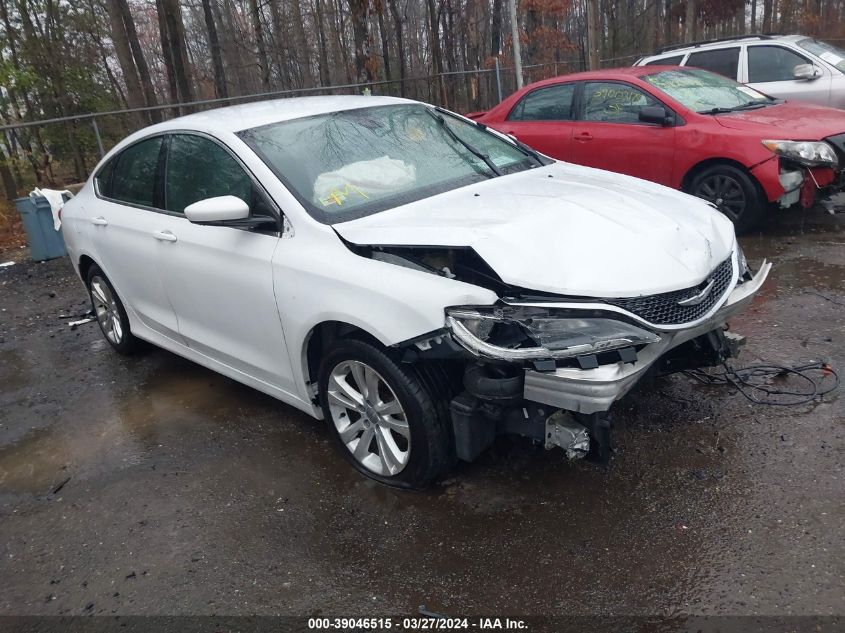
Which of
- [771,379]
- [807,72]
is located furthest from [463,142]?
[807,72]

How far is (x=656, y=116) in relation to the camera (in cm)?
677

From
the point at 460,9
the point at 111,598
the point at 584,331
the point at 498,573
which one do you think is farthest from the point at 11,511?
the point at 460,9

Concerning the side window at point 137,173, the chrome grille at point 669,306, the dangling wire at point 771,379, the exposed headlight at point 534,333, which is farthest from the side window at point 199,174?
the dangling wire at point 771,379

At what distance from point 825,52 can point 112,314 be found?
9.47 meters

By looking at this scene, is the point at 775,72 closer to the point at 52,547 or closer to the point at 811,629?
the point at 811,629

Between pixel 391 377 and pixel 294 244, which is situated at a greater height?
pixel 294 244

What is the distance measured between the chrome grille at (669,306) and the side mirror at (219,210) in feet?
5.97

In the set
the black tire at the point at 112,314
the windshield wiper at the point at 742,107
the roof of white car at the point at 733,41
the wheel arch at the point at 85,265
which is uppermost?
the roof of white car at the point at 733,41

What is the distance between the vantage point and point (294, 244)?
3.42 metres

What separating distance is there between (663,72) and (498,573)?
6.25 metres

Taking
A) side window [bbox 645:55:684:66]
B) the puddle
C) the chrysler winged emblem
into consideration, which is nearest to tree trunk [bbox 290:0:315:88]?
side window [bbox 645:55:684:66]

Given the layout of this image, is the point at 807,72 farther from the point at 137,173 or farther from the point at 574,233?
the point at 137,173

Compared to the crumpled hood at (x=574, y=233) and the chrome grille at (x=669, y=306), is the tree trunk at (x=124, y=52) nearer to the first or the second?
the crumpled hood at (x=574, y=233)

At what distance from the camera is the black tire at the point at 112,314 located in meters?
5.27
